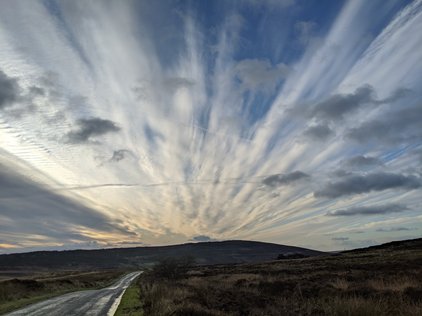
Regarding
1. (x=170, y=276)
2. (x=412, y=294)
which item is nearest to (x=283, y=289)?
(x=412, y=294)

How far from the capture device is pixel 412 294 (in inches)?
625

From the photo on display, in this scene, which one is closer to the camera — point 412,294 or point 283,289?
point 412,294

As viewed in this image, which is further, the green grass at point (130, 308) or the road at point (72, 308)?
the road at point (72, 308)

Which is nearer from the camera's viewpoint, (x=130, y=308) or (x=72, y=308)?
(x=130, y=308)

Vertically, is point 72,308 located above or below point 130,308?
above

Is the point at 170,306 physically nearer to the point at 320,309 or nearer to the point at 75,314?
the point at 75,314

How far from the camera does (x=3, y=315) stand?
19609mm

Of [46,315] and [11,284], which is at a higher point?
[11,284]

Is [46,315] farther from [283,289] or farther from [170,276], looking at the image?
[170,276]

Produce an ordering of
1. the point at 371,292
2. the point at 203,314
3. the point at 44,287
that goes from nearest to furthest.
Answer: the point at 203,314
the point at 371,292
the point at 44,287

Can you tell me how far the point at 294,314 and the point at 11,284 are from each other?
36.3 metres

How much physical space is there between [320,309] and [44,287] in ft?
135

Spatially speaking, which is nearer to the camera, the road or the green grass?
the green grass

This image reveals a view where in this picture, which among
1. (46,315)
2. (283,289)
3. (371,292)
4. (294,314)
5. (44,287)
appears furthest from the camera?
(44,287)
